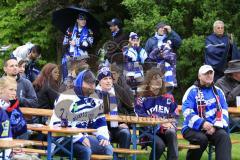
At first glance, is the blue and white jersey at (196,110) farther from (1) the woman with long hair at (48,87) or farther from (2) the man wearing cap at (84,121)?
(1) the woman with long hair at (48,87)

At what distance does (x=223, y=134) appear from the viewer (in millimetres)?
11297

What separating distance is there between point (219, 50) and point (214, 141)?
18.1 ft

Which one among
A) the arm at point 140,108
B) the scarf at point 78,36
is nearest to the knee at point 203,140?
the arm at point 140,108

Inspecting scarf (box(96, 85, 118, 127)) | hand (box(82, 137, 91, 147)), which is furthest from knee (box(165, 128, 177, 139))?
hand (box(82, 137, 91, 147))

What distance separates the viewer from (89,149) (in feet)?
31.9

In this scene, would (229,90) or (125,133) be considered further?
(229,90)

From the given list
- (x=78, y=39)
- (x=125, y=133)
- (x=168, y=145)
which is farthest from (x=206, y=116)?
(x=78, y=39)

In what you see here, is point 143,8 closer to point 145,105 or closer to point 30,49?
point 30,49

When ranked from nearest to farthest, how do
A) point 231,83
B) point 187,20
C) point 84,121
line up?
point 84,121 → point 231,83 → point 187,20

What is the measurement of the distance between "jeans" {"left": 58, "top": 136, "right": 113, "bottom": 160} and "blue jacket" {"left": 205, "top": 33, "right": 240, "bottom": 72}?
688cm

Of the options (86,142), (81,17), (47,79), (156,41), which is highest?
(81,17)

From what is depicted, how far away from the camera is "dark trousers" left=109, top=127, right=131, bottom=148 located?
445 inches

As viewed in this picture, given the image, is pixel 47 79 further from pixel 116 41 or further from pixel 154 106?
pixel 116 41

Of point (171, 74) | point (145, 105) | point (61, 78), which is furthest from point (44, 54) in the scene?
point (145, 105)
